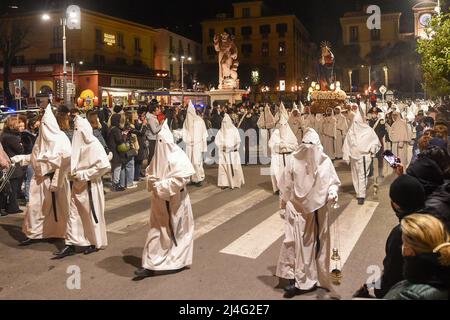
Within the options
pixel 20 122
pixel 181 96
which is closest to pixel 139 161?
pixel 20 122

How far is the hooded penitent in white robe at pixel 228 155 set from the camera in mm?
12594

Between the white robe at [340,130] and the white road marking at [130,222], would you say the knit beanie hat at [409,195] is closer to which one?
the white road marking at [130,222]

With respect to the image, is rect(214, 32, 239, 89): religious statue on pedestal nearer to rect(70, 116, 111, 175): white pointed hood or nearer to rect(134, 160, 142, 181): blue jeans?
rect(134, 160, 142, 181): blue jeans

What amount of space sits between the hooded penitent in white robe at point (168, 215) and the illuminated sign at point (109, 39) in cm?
4725

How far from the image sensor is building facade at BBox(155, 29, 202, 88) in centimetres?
6222

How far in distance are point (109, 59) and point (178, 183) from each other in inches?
1885

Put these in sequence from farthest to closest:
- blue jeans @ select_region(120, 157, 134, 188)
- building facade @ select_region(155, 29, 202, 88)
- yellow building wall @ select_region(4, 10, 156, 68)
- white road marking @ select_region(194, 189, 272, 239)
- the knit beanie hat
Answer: building facade @ select_region(155, 29, 202, 88), yellow building wall @ select_region(4, 10, 156, 68), blue jeans @ select_region(120, 157, 134, 188), white road marking @ select_region(194, 189, 272, 239), the knit beanie hat

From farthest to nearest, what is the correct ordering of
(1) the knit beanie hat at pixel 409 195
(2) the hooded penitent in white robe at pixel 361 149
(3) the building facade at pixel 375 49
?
1. (3) the building facade at pixel 375 49
2. (2) the hooded penitent in white robe at pixel 361 149
3. (1) the knit beanie hat at pixel 409 195

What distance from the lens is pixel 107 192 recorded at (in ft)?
39.6

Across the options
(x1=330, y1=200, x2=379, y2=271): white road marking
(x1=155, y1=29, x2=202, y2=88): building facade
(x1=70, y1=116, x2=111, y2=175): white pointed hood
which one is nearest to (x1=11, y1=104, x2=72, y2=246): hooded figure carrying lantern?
(x1=70, y1=116, x2=111, y2=175): white pointed hood

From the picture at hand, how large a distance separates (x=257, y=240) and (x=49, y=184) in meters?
3.23

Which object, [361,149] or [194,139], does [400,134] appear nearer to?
[361,149]

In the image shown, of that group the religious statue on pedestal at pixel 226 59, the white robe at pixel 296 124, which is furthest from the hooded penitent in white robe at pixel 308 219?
the religious statue on pedestal at pixel 226 59

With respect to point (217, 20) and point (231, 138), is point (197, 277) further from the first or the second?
point (217, 20)
